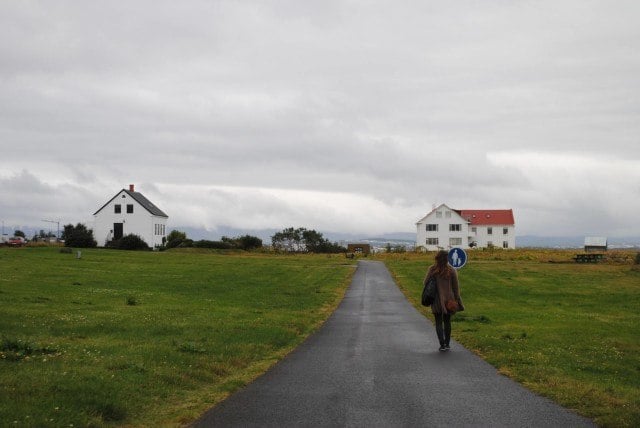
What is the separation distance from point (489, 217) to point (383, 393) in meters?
119

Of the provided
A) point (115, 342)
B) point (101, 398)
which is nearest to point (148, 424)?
point (101, 398)

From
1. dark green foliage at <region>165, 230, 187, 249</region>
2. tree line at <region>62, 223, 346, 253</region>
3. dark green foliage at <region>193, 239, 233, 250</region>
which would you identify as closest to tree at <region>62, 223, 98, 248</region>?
tree line at <region>62, 223, 346, 253</region>

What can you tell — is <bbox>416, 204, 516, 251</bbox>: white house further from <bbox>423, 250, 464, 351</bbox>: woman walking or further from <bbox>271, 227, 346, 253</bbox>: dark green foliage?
<bbox>423, 250, 464, 351</bbox>: woman walking

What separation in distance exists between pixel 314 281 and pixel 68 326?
87.7ft

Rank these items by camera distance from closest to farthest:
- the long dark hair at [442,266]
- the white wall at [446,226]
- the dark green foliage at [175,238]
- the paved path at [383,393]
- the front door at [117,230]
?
the paved path at [383,393] < the long dark hair at [442,266] < the front door at [117,230] < the dark green foliage at [175,238] < the white wall at [446,226]

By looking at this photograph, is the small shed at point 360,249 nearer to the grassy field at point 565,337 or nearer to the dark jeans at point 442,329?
the grassy field at point 565,337

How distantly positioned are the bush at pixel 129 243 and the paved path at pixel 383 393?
68918 millimetres

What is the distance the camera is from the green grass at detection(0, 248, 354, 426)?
355 inches

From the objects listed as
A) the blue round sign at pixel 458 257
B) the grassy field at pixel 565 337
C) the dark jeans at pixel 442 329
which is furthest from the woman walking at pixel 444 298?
the blue round sign at pixel 458 257

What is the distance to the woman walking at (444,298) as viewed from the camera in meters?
15.9

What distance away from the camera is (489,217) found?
126 metres

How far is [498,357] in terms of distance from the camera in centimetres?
1473

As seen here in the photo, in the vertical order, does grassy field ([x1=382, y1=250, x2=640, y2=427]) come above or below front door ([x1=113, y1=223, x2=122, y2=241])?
below

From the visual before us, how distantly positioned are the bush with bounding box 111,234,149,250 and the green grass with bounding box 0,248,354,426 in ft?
162
